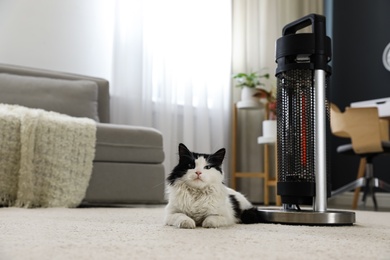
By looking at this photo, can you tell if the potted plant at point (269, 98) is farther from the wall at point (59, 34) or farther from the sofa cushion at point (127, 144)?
the sofa cushion at point (127, 144)

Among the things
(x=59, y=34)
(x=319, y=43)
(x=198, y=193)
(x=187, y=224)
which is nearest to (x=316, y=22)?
(x=319, y=43)

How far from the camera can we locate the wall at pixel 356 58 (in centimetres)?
447

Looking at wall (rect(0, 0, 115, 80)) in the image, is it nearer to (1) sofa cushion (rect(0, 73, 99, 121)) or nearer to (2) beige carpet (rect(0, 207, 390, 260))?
(1) sofa cushion (rect(0, 73, 99, 121))

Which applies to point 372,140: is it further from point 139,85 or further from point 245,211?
point 245,211

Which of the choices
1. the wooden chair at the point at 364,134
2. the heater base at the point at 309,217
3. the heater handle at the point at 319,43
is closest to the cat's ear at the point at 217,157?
the heater base at the point at 309,217

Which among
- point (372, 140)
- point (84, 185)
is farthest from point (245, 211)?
point (372, 140)

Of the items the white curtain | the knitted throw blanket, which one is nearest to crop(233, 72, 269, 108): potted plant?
the white curtain

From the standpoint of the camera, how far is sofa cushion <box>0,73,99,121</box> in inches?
121

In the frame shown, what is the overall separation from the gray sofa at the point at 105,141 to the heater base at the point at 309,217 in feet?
4.06

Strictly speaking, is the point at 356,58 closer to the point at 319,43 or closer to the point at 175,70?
the point at 175,70

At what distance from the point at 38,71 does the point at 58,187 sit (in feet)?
3.79

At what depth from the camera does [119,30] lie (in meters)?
3.76

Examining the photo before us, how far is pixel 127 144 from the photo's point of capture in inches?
112

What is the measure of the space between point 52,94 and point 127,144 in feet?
2.23
